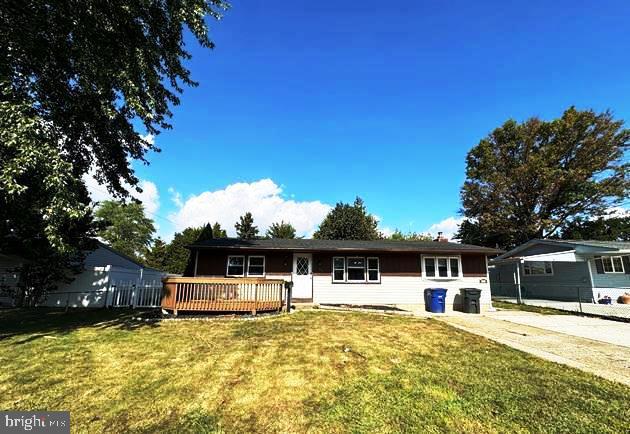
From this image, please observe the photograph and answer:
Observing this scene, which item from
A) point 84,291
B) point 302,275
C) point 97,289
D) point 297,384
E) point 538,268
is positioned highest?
point 538,268

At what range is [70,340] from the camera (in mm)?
7262

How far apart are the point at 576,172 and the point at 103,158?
35866mm

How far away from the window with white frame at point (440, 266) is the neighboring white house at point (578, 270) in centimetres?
427

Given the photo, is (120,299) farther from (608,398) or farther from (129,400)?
(608,398)

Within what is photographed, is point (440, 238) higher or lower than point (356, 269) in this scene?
higher

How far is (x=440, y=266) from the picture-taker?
1562cm

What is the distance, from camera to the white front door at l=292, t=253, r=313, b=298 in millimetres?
14961

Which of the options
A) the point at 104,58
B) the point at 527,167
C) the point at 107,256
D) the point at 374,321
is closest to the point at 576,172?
the point at 527,167

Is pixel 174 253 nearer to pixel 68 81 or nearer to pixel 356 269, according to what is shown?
pixel 356 269

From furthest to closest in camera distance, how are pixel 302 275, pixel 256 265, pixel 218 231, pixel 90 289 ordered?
pixel 218 231
pixel 302 275
pixel 256 265
pixel 90 289

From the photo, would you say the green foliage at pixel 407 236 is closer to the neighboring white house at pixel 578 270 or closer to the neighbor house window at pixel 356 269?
the neighboring white house at pixel 578 270

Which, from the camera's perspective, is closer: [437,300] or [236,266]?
[437,300]

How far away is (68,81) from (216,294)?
7989 mm

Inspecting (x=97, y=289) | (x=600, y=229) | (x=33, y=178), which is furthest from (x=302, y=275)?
(x=600, y=229)
